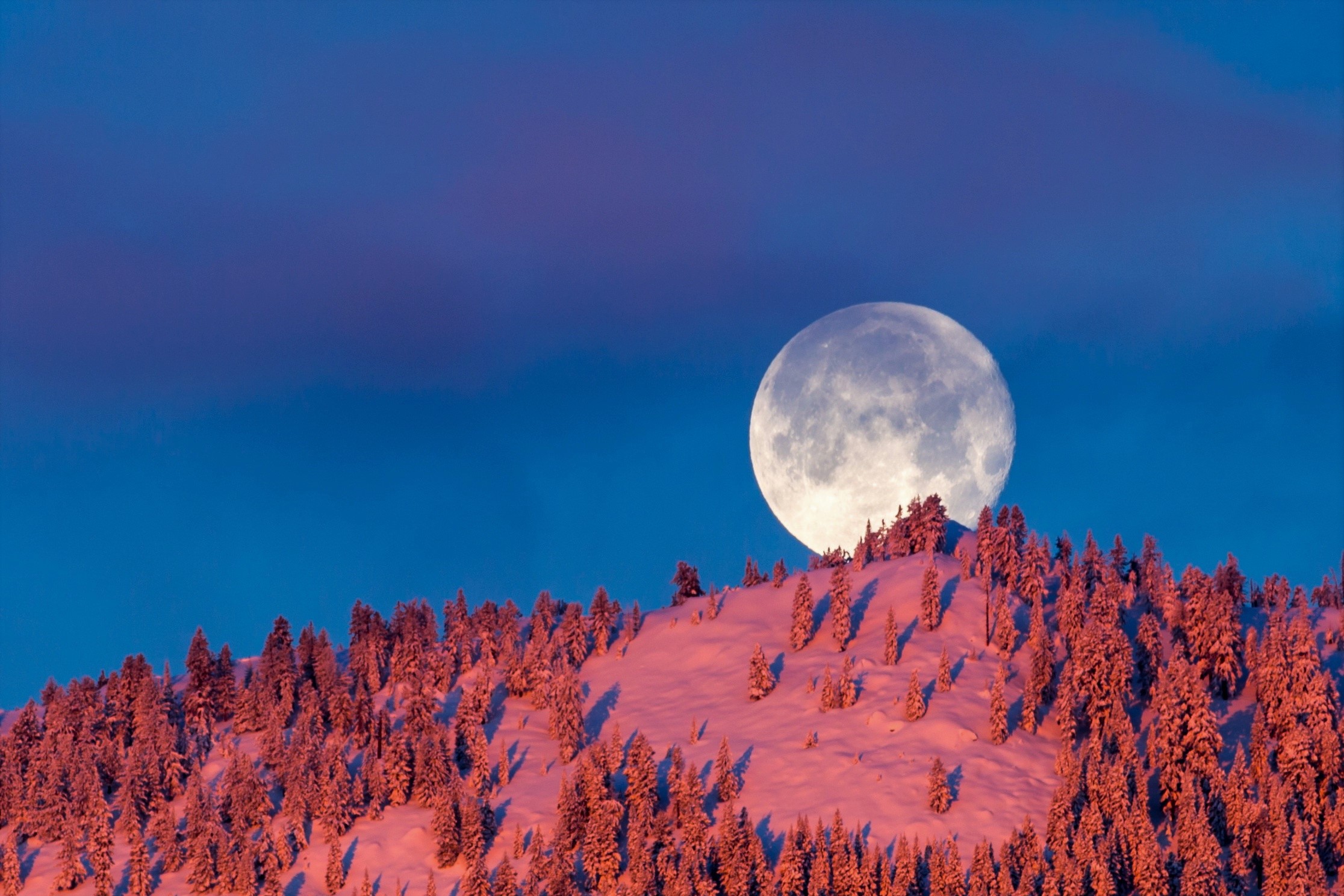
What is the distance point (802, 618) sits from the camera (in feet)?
613

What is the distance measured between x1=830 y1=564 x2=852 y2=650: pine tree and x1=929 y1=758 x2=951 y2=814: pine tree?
39.6 m

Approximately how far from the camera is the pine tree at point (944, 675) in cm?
16450

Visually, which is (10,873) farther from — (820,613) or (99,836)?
(820,613)

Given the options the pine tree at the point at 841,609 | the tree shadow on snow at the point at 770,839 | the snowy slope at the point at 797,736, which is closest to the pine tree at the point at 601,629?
the snowy slope at the point at 797,736

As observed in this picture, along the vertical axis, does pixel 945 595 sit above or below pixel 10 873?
above

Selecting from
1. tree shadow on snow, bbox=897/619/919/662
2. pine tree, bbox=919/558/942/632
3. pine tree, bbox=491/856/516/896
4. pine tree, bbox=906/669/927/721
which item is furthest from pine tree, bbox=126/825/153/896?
pine tree, bbox=919/558/942/632

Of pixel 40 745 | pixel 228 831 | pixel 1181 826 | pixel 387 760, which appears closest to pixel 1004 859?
pixel 1181 826

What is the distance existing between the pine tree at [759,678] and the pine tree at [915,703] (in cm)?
1870

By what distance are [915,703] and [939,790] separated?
17523mm

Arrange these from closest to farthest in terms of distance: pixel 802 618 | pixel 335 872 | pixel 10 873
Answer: pixel 335 872
pixel 10 873
pixel 802 618

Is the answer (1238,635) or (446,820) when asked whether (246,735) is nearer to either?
(446,820)

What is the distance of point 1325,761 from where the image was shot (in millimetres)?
139125

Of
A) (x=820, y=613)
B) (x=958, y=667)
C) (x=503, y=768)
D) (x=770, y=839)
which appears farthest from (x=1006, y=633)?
(x=503, y=768)

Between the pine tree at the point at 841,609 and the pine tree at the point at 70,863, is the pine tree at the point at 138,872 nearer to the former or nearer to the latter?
the pine tree at the point at 70,863
